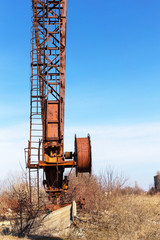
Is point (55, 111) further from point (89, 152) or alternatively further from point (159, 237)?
point (159, 237)

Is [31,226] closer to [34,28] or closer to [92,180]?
[34,28]

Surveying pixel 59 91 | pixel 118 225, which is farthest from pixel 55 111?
pixel 118 225

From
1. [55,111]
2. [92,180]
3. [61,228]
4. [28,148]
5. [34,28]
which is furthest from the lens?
[92,180]

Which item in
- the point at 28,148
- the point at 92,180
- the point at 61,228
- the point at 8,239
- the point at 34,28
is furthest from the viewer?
the point at 92,180

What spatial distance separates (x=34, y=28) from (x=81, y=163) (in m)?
7.45

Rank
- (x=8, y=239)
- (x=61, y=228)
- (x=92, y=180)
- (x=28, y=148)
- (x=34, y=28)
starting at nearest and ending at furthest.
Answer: (x=8, y=239)
(x=61, y=228)
(x=28, y=148)
(x=34, y=28)
(x=92, y=180)

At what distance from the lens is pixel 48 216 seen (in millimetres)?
11359

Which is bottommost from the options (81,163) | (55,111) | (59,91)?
(81,163)

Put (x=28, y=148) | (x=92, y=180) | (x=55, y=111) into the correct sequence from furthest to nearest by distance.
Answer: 1. (x=92, y=180)
2. (x=55, y=111)
3. (x=28, y=148)

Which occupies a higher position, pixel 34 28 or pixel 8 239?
pixel 34 28

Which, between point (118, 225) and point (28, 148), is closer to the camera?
point (118, 225)

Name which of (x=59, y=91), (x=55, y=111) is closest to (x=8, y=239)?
(x=55, y=111)

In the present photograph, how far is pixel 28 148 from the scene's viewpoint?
40.2ft

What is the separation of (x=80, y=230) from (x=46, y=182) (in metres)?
2.82
